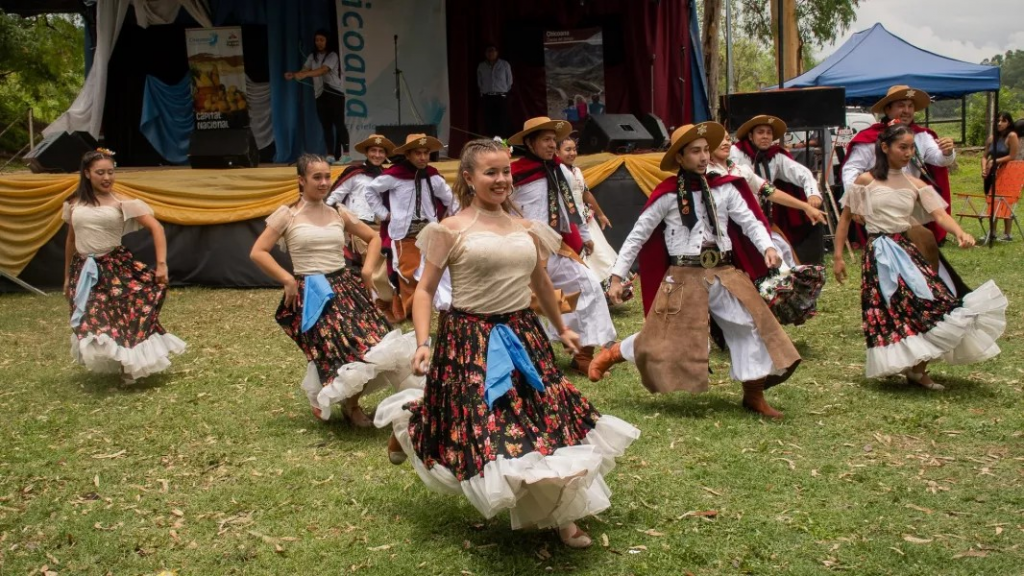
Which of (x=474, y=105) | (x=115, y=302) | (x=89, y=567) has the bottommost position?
(x=89, y=567)

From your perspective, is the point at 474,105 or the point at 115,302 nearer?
the point at 115,302

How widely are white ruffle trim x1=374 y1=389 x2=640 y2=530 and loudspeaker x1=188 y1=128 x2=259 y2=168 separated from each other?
36.1 ft

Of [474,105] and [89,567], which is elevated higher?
[474,105]

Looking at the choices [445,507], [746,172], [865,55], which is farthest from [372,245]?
[865,55]

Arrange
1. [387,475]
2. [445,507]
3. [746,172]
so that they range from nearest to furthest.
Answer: [445,507], [387,475], [746,172]

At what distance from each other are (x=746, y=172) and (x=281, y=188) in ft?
22.3

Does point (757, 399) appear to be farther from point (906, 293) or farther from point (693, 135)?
point (693, 135)

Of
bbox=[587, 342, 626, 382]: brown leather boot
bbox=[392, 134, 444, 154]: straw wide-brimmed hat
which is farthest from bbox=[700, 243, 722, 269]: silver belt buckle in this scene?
bbox=[392, 134, 444, 154]: straw wide-brimmed hat

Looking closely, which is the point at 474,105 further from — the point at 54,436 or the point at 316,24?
the point at 54,436

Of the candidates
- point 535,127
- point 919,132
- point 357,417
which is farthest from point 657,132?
point 357,417

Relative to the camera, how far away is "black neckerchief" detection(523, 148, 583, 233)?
7.97 m

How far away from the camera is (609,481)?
5.22 meters

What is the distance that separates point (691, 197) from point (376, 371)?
2136 millimetres

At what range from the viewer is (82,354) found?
7914 millimetres
